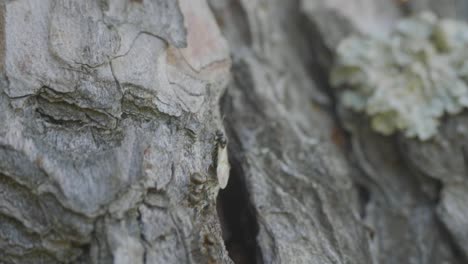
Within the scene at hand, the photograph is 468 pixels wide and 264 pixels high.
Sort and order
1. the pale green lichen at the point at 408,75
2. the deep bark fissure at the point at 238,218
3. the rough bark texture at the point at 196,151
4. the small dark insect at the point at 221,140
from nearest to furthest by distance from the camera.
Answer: the rough bark texture at the point at 196,151, the small dark insect at the point at 221,140, the deep bark fissure at the point at 238,218, the pale green lichen at the point at 408,75

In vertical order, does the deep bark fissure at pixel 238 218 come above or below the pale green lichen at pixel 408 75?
below

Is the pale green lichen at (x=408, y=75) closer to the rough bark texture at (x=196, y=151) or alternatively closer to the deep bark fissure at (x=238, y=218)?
the rough bark texture at (x=196, y=151)

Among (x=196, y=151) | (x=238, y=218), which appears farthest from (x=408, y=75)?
(x=196, y=151)

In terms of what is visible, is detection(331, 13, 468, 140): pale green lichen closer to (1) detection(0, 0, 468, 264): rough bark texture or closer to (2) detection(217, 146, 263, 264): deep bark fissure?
(1) detection(0, 0, 468, 264): rough bark texture

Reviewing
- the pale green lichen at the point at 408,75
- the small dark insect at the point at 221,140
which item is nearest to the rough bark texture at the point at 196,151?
the small dark insect at the point at 221,140

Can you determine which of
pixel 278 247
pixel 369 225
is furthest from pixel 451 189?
pixel 278 247

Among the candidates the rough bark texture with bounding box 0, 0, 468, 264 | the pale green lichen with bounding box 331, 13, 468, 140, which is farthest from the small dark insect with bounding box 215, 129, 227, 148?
the pale green lichen with bounding box 331, 13, 468, 140
